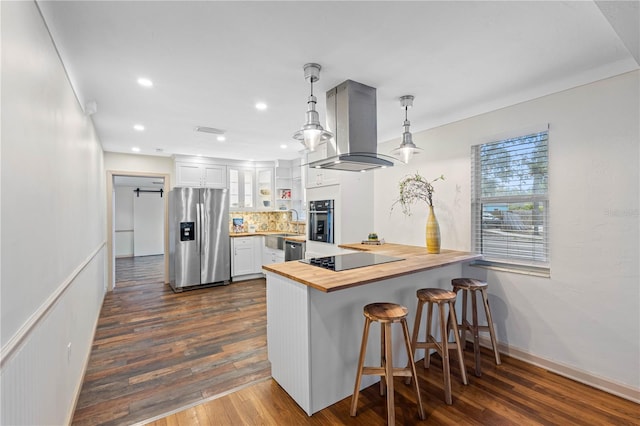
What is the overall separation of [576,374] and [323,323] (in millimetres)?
2158

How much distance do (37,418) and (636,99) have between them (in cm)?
403

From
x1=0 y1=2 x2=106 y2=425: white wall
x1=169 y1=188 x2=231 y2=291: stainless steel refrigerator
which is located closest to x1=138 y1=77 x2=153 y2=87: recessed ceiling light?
x1=0 y1=2 x2=106 y2=425: white wall

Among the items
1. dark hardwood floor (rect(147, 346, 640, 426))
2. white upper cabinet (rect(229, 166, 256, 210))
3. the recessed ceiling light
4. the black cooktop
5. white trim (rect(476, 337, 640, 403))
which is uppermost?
the recessed ceiling light

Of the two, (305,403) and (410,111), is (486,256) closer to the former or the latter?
(410,111)

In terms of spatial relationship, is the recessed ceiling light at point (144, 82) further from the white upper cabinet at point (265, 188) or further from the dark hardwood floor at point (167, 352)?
the white upper cabinet at point (265, 188)

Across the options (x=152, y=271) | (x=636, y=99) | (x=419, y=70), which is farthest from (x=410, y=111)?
(x=152, y=271)

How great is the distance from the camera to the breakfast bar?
195cm

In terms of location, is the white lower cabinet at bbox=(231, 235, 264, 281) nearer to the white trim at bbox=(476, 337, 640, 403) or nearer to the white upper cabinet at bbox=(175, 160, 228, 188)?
the white upper cabinet at bbox=(175, 160, 228, 188)

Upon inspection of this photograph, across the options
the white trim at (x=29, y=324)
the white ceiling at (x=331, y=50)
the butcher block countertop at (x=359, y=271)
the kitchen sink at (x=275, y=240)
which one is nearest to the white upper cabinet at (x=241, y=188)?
the kitchen sink at (x=275, y=240)

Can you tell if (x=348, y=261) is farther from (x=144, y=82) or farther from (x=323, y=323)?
(x=144, y=82)

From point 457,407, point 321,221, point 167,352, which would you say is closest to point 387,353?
point 457,407

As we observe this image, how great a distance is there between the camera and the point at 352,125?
2449 mm

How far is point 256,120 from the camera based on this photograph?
3430mm

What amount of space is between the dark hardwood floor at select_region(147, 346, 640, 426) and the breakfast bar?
0.11 metres
